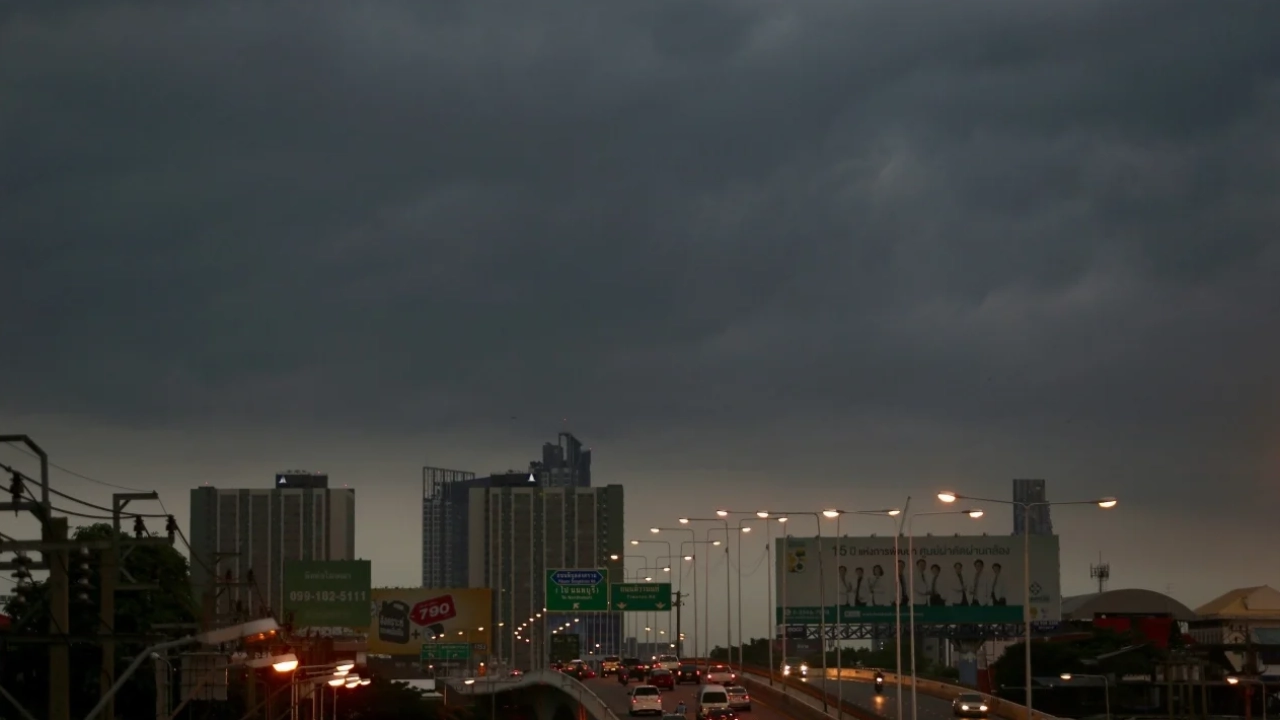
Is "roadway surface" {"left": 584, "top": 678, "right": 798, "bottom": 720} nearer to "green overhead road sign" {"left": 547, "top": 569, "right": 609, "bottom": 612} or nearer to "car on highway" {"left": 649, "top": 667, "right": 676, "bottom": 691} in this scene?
"car on highway" {"left": 649, "top": 667, "right": 676, "bottom": 691}

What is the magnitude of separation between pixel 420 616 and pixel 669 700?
46589 millimetres

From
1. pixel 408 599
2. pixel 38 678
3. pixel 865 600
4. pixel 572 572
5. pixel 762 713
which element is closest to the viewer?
pixel 38 678

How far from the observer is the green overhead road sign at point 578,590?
111312 millimetres

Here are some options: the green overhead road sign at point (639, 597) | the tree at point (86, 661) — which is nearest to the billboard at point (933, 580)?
the green overhead road sign at point (639, 597)

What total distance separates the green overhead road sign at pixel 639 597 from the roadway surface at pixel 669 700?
17.2 feet

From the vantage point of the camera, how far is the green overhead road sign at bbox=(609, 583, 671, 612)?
11425 cm

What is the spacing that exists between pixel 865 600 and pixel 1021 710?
167ft

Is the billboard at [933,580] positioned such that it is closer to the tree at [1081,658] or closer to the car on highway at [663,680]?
the tree at [1081,658]

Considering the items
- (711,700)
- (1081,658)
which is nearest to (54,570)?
(711,700)

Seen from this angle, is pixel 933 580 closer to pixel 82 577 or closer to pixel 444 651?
pixel 444 651

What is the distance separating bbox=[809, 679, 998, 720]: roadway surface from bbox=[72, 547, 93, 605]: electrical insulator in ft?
106

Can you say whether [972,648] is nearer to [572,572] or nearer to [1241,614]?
[1241,614]

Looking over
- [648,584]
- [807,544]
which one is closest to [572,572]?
[648,584]

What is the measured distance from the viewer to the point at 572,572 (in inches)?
4377
